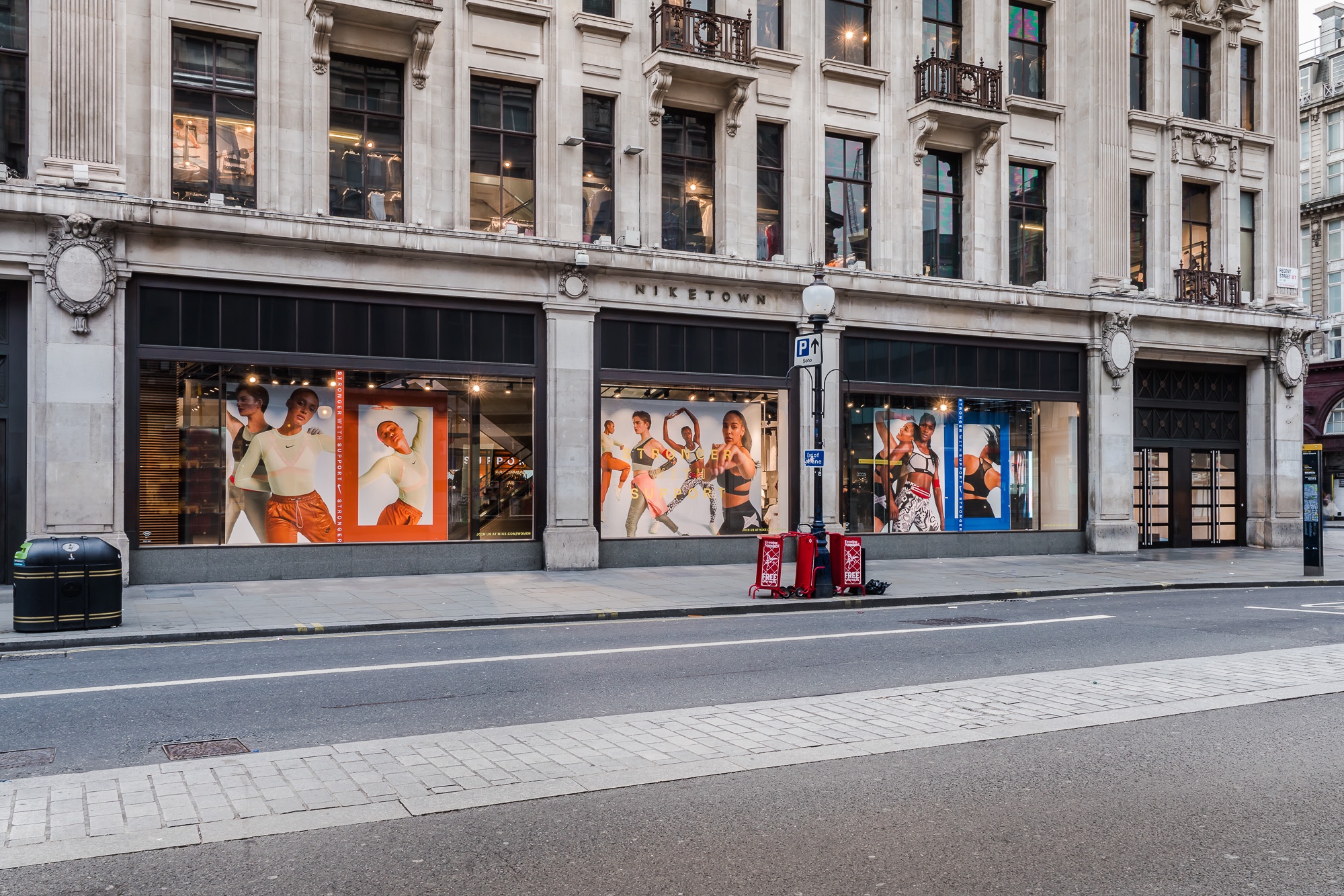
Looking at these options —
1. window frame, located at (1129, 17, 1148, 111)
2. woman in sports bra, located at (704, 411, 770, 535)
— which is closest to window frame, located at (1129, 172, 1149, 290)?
window frame, located at (1129, 17, 1148, 111)

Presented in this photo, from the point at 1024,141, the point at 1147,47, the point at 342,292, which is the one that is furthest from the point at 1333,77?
the point at 342,292

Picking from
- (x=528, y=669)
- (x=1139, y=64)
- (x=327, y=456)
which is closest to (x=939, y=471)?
(x=1139, y=64)

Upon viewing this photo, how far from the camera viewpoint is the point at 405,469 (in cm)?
1998

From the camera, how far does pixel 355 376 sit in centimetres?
1958

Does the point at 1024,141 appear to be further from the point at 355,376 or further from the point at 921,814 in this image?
the point at 921,814

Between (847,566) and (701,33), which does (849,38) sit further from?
(847,566)

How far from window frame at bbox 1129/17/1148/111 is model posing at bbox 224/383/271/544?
22.1 meters

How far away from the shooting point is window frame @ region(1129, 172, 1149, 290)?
27.6 meters

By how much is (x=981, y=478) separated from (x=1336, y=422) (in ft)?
142

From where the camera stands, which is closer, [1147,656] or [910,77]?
[1147,656]

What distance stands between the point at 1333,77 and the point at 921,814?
73547mm

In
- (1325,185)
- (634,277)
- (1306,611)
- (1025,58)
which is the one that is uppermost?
(1325,185)

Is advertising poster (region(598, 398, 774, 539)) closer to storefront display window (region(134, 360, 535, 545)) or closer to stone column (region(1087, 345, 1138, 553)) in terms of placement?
storefront display window (region(134, 360, 535, 545))

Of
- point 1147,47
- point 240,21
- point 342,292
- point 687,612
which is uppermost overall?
point 1147,47
